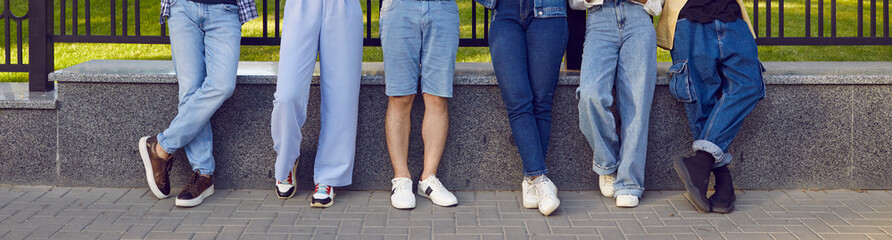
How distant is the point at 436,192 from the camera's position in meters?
4.93

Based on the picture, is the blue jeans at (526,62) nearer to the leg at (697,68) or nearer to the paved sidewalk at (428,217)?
the paved sidewalk at (428,217)

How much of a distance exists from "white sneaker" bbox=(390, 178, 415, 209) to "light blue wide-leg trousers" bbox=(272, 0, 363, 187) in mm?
278

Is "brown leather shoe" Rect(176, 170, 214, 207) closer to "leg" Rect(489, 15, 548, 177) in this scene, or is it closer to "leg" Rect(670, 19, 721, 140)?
"leg" Rect(489, 15, 548, 177)

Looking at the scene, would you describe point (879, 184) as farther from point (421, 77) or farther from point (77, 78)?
point (77, 78)

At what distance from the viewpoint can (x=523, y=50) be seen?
15.9ft

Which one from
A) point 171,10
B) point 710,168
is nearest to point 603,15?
point 710,168

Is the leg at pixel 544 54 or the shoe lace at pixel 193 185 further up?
the leg at pixel 544 54

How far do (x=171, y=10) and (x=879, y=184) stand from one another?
4207mm

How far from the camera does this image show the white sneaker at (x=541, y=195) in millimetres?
4652

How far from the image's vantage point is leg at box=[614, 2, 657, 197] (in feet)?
16.0

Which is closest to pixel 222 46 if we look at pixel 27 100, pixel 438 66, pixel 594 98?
pixel 438 66

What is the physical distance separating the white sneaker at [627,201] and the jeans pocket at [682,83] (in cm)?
64

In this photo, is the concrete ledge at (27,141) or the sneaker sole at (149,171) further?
the concrete ledge at (27,141)

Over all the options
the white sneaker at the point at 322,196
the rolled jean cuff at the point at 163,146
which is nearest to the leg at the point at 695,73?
the white sneaker at the point at 322,196
